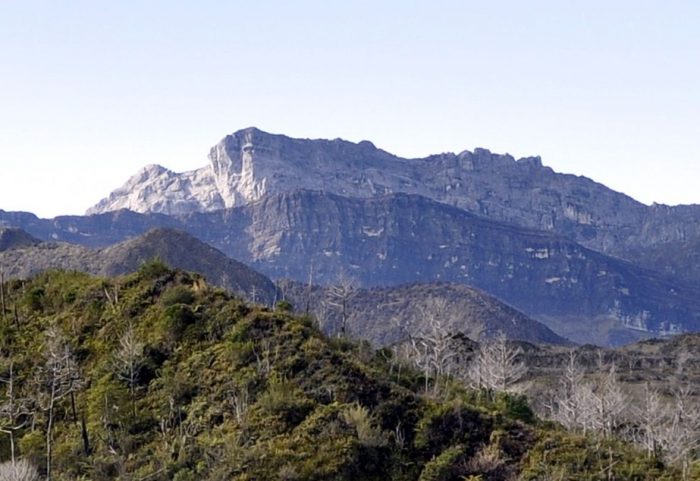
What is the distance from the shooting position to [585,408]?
9519 cm

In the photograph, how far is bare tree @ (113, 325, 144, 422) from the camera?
189 feet

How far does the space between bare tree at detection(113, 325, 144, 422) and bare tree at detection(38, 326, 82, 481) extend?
249cm

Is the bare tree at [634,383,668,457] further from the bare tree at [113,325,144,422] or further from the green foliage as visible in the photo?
the green foliage

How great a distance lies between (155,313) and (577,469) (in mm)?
29229

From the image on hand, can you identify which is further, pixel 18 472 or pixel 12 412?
pixel 12 412

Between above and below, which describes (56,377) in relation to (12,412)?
above

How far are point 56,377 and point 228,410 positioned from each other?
9.43m

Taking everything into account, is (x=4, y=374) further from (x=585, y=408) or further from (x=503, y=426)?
(x=585, y=408)

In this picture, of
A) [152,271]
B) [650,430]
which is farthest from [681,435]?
[152,271]

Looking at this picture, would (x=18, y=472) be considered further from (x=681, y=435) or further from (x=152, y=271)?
(x=681, y=435)

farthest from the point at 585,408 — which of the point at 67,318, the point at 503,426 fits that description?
the point at 67,318

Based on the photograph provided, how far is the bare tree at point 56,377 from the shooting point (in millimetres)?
55875

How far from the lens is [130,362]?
57875mm

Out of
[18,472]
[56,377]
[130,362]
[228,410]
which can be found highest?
[130,362]
